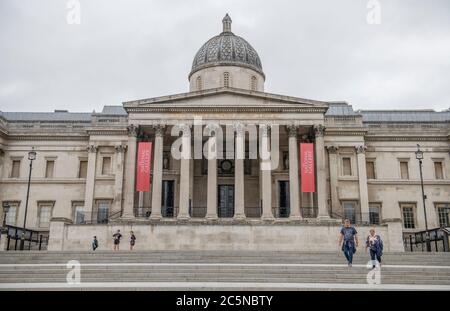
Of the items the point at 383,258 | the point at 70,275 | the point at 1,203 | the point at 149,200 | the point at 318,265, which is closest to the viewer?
the point at 70,275

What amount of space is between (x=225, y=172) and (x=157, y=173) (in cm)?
691

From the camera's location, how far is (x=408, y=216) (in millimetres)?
40281

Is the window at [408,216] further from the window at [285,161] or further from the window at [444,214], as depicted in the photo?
the window at [285,161]

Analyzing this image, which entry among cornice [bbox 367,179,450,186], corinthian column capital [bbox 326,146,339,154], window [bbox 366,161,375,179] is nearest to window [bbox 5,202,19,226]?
corinthian column capital [bbox 326,146,339,154]

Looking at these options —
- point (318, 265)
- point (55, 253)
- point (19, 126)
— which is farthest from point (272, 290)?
point (19, 126)

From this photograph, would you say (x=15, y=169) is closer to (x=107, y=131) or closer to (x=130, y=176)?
(x=107, y=131)

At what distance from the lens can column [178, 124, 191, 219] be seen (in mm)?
33156

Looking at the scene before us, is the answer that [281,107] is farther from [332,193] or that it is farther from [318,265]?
[318,265]

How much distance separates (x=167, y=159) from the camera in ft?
Result: 129

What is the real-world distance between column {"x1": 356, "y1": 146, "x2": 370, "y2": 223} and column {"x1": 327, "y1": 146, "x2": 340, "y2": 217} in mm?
1936

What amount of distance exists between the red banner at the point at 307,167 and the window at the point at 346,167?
815 cm

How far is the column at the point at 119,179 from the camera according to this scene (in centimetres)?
3881

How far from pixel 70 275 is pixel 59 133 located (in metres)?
26.7

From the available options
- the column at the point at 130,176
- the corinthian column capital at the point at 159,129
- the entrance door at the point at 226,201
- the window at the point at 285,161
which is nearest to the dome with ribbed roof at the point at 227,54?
the window at the point at 285,161
